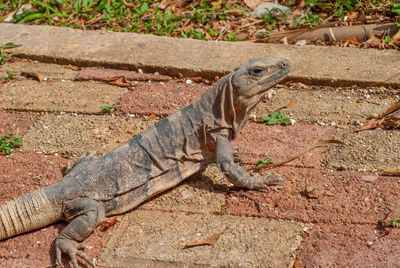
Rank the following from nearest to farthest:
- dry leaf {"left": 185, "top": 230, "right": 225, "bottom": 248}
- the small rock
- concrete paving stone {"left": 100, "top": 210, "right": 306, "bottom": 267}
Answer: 1. concrete paving stone {"left": 100, "top": 210, "right": 306, "bottom": 267}
2. dry leaf {"left": 185, "top": 230, "right": 225, "bottom": 248}
3. the small rock

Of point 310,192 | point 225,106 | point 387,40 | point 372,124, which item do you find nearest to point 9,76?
point 225,106

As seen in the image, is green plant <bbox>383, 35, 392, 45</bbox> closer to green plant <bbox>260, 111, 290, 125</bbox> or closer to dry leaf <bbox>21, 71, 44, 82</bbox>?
green plant <bbox>260, 111, 290, 125</bbox>

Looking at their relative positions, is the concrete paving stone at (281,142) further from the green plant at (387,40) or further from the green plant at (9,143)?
the green plant at (9,143)

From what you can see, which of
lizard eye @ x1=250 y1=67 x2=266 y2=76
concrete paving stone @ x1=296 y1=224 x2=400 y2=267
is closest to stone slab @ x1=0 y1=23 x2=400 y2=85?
lizard eye @ x1=250 y1=67 x2=266 y2=76

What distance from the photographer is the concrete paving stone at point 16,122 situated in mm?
6551

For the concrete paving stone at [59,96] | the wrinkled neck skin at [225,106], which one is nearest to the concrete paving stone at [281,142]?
the wrinkled neck skin at [225,106]

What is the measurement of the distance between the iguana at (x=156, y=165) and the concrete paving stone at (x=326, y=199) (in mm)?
151

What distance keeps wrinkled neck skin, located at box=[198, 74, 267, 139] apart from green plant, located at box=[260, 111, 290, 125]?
903 millimetres

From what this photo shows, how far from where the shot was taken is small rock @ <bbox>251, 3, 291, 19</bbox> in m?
8.56

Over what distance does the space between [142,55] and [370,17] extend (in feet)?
10.0

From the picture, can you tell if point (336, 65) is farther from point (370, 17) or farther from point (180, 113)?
point (180, 113)

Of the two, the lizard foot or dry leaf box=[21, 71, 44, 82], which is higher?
the lizard foot

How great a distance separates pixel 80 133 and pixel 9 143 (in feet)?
2.35

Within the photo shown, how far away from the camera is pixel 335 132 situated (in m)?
6.09
